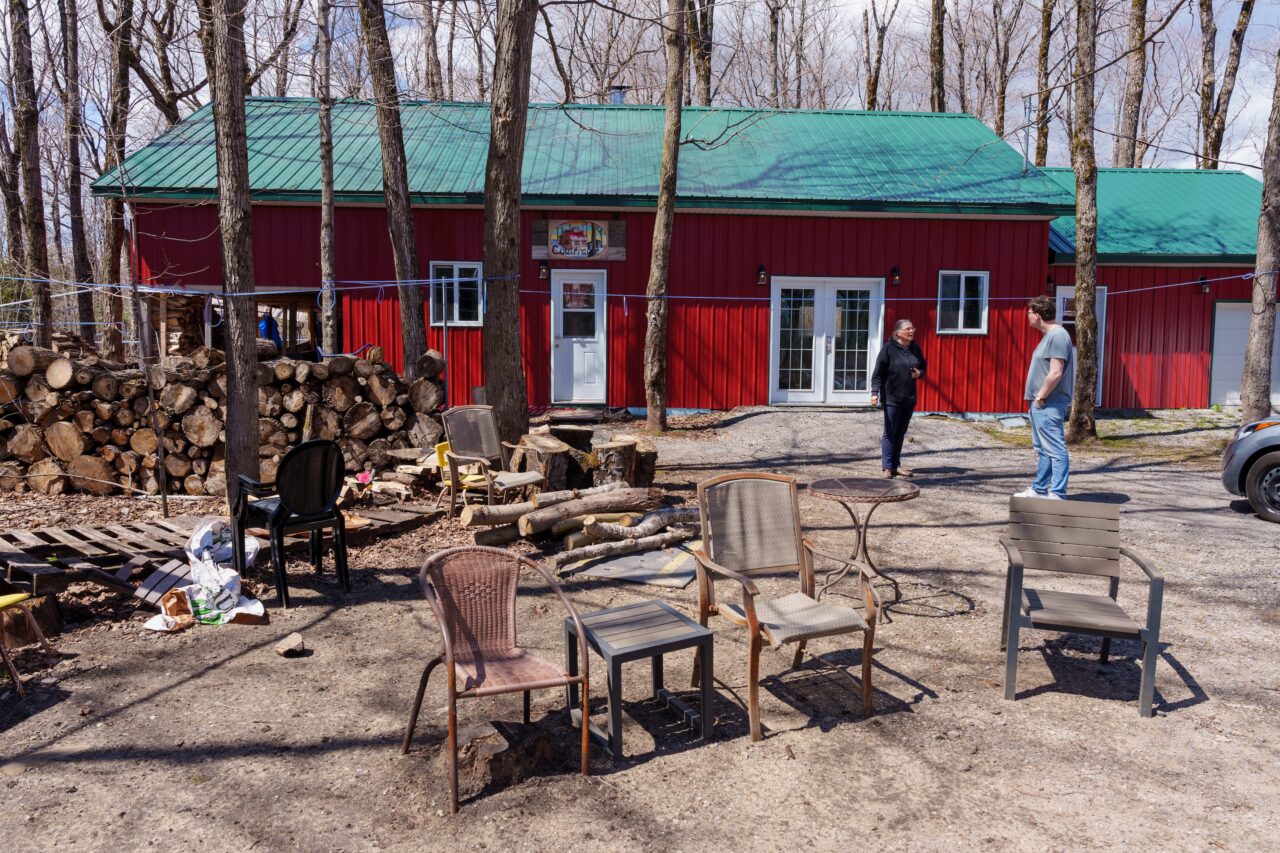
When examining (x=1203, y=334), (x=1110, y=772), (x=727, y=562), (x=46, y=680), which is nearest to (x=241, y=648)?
(x=46, y=680)

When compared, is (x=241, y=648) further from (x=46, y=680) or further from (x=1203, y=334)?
(x=1203, y=334)

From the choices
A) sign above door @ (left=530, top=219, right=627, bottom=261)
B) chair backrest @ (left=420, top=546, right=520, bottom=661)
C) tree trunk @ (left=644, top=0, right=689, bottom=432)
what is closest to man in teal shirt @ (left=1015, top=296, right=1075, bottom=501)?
chair backrest @ (left=420, top=546, right=520, bottom=661)

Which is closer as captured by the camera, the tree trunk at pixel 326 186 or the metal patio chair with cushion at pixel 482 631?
the metal patio chair with cushion at pixel 482 631

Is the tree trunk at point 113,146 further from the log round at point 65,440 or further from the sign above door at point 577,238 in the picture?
the sign above door at point 577,238

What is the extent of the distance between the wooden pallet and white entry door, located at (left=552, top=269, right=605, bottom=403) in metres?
8.53

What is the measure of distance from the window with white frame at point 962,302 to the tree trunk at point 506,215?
341 inches

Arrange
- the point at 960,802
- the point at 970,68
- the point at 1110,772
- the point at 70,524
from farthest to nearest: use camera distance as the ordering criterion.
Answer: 1. the point at 970,68
2. the point at 70,524
3. the point at 1110,772
4. the point at 960,802

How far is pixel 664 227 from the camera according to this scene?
43.4ft

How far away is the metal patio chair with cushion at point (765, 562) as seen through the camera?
4094mm

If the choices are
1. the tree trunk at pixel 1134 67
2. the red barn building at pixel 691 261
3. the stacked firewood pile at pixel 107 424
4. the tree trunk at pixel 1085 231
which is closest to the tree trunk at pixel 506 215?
the stacked firewood pile at pixel 107 424

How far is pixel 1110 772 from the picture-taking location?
3732 mm

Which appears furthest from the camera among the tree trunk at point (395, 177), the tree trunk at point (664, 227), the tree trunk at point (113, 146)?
the tree trunk at point (113, 146)

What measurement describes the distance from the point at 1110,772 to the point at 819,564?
10.8 feet

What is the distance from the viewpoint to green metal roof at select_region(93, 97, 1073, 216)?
14.5 m
